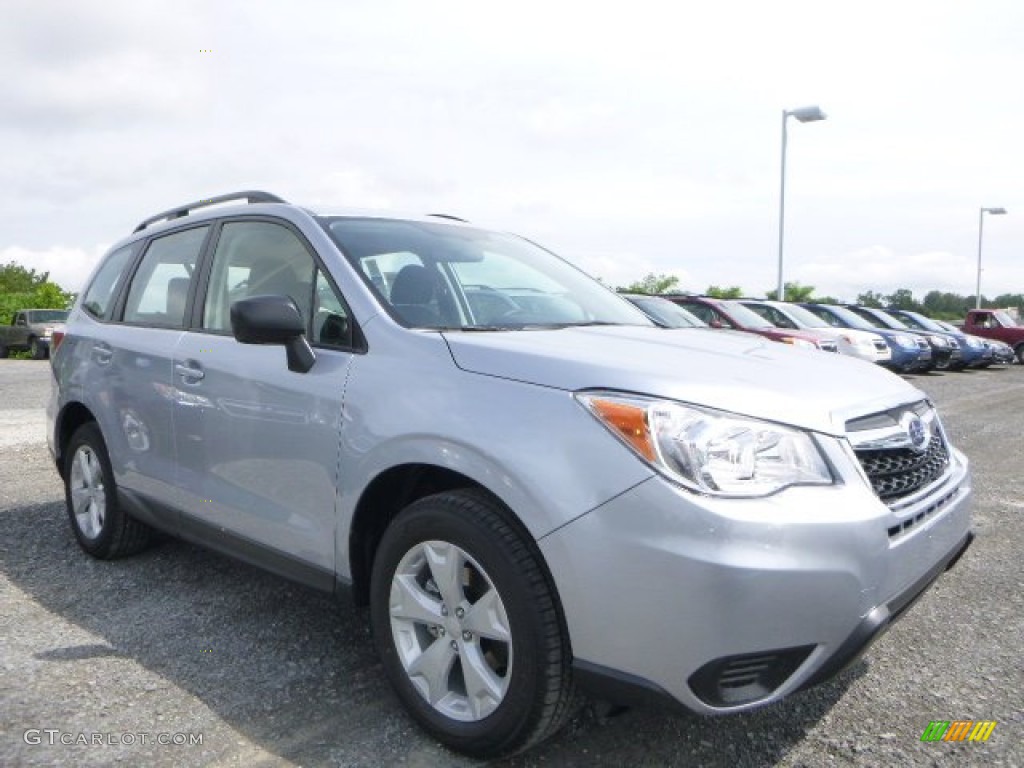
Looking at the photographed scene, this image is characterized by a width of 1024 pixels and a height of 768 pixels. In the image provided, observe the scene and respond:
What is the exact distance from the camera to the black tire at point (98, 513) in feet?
14.0

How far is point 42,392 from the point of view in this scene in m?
13.1

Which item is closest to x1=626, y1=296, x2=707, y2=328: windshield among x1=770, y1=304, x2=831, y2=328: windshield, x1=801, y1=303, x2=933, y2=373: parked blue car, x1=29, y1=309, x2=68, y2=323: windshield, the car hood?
x1=770, y1=304, x2=831, y2=328: windshield

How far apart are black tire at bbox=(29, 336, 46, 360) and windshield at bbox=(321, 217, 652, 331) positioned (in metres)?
24.8

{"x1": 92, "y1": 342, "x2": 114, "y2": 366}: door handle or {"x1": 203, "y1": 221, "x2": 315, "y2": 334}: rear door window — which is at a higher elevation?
{"x1": 203, "y1": 221, "x2": 315, "y2": 334}: rear door window

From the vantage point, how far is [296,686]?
3.01m

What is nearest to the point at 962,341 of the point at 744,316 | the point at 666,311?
the point at 744,316

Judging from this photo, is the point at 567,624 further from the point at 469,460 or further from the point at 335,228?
the point at 335,228

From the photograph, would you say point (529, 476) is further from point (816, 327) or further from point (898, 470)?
point (816, 327)

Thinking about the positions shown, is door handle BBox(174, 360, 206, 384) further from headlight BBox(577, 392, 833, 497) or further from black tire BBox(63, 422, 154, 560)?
headlight BBox(577, 392, 833, 497)

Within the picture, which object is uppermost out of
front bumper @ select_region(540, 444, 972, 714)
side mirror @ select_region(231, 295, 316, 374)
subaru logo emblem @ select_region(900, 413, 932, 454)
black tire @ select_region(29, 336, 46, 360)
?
side mirror @ select_region(231, 295, 316, 374)

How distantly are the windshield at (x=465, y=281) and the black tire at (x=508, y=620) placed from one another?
702 millimetres

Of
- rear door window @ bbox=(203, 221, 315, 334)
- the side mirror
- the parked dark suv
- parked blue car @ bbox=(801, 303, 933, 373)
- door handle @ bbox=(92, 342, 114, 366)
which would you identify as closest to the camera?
the side mirror

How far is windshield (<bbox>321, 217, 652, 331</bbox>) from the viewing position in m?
3.05

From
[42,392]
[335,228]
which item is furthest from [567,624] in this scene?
[42,392]
